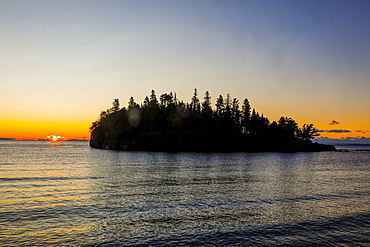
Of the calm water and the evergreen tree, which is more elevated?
the evergreen tree

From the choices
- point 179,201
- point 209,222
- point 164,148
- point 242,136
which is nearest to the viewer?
point 209,222

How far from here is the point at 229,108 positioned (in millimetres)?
186500

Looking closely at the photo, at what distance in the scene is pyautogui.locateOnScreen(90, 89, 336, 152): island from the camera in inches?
6334

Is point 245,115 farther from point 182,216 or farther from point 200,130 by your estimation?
point 182,216

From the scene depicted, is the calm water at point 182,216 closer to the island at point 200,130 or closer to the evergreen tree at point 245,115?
the island at point 200,130

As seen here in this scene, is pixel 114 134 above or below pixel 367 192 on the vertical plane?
above

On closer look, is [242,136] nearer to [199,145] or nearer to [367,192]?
[199,145]

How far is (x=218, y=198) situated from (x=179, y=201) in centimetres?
484

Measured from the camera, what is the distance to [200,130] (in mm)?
172250

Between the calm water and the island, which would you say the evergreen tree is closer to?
the island

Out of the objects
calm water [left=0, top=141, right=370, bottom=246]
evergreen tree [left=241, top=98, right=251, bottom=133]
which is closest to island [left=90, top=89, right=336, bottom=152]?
evergreen tree [left=241, top=98, right=251, bottom=133]

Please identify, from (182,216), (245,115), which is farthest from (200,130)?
(182,216)

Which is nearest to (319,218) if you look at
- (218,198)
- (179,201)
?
(218,198)

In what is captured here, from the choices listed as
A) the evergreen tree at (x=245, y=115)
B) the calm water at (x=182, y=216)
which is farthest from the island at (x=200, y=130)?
the calm water at (x=182, y=216)
